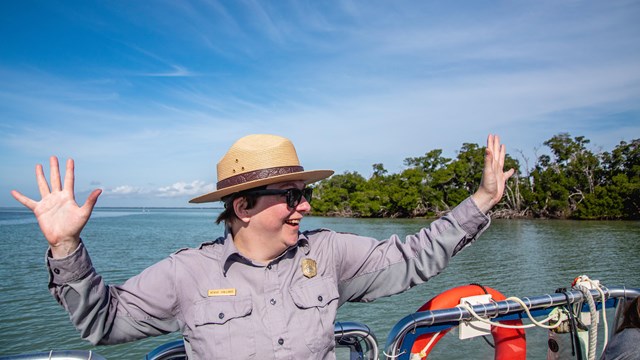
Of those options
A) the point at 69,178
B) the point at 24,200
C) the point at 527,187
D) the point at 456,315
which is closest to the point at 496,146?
the point at 456,315

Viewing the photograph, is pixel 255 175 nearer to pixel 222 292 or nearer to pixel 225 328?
pixel 222 292

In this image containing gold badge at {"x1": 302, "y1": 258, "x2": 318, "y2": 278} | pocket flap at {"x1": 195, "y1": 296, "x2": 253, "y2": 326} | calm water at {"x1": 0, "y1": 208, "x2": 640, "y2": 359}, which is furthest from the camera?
calm water at {"x1": 0, "y1": 208, "x2": 640, "y2": 359}

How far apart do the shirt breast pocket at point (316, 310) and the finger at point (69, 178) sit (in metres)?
0.94

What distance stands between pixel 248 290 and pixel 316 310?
301 mm

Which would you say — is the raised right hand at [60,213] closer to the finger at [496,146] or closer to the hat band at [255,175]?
the hat band at [255,175]

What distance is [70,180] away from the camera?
1.54 meters

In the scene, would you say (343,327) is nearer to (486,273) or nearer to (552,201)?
(486,273)

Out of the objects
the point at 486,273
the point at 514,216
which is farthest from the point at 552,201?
the point at 486,273

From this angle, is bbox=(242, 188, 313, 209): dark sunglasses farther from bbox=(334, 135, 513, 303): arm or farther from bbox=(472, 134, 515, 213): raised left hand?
bbox=(472, 134, 515, 213): raised left hand

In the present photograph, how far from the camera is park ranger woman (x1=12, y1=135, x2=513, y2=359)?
157 centimetres

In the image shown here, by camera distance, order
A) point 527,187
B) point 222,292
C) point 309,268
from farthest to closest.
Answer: point 527,187
point 309,268
point 222,292

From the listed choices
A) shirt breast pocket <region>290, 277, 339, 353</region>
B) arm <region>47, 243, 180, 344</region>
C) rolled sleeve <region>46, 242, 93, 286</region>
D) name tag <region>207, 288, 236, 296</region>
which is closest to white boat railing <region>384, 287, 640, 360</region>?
shirt breast pocket <region>290, 277, 339, 353</region>

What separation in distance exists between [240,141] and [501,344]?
1829 millimetres

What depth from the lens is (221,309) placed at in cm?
181
